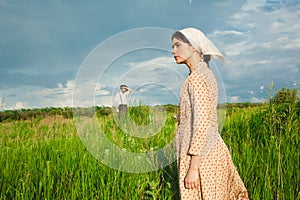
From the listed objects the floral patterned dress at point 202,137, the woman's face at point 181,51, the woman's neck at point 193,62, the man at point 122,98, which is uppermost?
the woman's face at point 181,51

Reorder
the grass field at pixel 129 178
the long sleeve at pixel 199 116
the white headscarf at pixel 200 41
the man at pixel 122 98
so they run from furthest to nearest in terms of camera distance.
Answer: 1. the grass field at pixel 129 178
2. the man at pixel 122 98
3. the white headscarf at pixel 200 41
4. the long sleeve at pixel 199 116

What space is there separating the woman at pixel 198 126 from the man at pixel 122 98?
56cm

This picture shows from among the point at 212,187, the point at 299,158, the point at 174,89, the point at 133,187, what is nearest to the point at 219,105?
the point at 174,89

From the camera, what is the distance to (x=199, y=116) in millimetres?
2133

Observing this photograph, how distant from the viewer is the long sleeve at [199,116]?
2137 millimetres

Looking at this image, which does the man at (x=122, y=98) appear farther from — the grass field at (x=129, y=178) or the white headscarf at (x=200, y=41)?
the white headscarf at (x=200, y=41)

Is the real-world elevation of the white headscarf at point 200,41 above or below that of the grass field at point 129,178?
above

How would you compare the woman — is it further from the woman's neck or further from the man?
the man

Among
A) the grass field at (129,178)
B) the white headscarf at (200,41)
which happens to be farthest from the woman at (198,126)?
the grass field at (129,178)

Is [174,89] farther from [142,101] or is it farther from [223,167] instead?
[223,167]

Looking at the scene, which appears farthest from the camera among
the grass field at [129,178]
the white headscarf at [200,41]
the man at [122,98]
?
the grass field at [129,178]

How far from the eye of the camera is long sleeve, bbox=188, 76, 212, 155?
2137 millimetres

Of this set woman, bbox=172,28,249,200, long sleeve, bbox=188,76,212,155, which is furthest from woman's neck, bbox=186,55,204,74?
long sleeve, bbox=188,76,212,155

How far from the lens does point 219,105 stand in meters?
2.47
